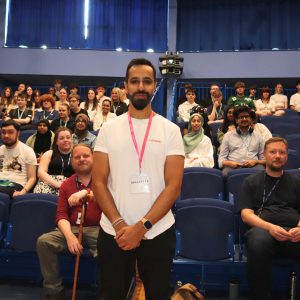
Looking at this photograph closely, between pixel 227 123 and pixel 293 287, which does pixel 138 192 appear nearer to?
pixel 293 287

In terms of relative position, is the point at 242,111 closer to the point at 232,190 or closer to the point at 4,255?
the point at 232,190

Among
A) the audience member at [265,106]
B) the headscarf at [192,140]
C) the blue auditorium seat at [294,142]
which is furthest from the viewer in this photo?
the audience member at [265,106]

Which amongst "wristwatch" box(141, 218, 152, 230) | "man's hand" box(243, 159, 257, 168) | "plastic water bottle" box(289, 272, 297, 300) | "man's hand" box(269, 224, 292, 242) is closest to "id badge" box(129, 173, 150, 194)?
"wristwatch" box(141, 218, 152, 230)

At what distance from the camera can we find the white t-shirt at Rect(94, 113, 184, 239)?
1659 mm

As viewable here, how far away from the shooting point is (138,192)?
166cm

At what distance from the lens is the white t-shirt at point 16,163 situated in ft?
12.7

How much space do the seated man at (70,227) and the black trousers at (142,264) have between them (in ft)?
3.34

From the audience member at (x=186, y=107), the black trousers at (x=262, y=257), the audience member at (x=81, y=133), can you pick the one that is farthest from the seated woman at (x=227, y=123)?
the black trousers at (x=262, y=257)

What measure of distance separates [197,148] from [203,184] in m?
0.91

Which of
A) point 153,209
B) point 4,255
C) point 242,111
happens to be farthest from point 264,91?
point 153,209

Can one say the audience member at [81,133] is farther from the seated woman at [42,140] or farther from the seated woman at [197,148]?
the seated woman at [197,148]

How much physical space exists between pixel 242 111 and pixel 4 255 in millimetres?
2570

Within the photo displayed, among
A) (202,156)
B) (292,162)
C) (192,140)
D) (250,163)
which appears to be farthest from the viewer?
(192,140)

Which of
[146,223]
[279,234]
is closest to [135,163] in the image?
[146,223]
